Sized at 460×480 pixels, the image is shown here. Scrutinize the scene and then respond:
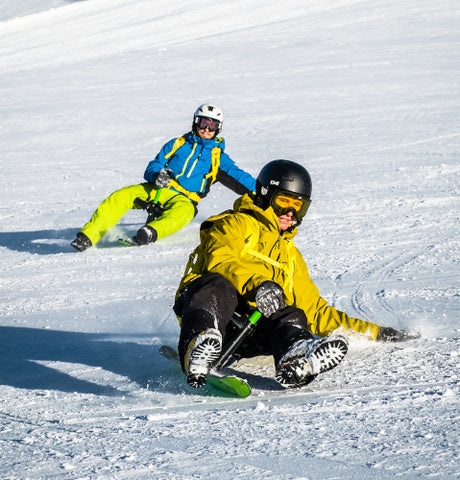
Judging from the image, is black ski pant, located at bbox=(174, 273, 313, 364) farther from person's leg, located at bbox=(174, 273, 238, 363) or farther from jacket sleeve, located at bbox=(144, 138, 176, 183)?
jacket sleeve, located at bbox=(144, 138, 176, 183)

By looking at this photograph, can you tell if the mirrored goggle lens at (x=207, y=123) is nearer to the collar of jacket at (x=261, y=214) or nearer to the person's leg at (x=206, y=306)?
the collar of jacket at (x=261, y=214)

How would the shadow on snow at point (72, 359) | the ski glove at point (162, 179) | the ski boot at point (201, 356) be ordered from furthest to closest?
1. the ski glove at point (162, 179)
2. the shadow on snow at point (72, 359)
3. the ski boot at point (201, 356)

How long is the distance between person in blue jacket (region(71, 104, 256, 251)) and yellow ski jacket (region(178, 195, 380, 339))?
3.15 metres

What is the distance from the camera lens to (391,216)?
7367mm

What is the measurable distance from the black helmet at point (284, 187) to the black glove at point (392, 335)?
748 millimetres

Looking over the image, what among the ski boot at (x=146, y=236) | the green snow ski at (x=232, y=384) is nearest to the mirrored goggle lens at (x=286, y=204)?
the green snow ski at (x=232, y=384)

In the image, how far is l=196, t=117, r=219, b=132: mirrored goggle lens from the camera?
757 cm

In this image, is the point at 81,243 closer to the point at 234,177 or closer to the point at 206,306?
the point at 234,177

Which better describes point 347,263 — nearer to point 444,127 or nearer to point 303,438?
point 303,438

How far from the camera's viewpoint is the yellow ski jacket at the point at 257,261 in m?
3.77

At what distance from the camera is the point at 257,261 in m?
3.90

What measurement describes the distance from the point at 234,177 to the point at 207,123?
0.59m

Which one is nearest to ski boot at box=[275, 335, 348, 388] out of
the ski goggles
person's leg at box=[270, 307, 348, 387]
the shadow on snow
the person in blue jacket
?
person's leg at box=[270, 307, 348, 387]

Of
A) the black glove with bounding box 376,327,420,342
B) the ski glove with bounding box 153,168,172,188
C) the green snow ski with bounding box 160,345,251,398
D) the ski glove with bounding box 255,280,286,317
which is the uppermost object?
the ski glove with bounding box 153,168,172,188
